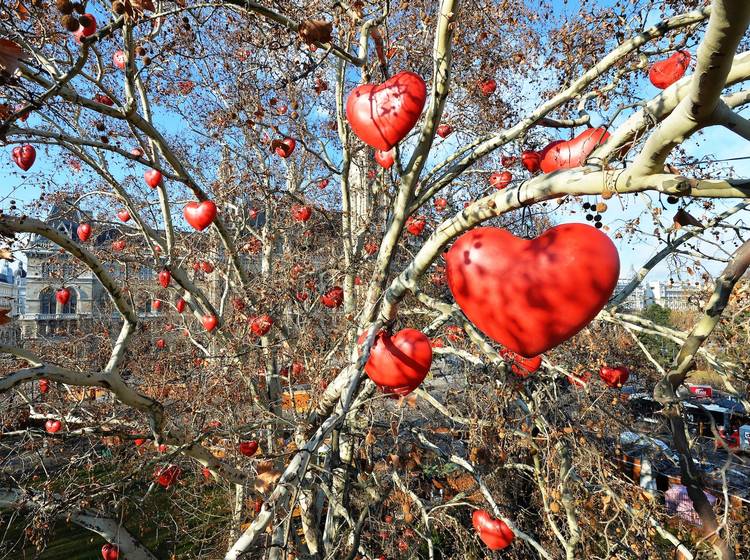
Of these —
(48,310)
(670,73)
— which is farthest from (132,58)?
(48,310)

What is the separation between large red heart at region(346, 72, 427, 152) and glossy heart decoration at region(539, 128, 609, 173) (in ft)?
2.65

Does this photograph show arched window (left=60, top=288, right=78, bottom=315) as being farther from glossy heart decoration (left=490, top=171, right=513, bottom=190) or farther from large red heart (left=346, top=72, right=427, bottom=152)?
glossy heart decoration (left=490, top=171, right=513, bottom=190)

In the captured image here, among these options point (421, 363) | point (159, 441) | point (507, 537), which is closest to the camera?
point (421, 363)

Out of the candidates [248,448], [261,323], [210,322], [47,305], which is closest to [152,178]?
[210,322]

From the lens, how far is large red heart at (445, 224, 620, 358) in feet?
4.55

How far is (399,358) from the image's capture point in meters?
2.18

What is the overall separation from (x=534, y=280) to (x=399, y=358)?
94 cm

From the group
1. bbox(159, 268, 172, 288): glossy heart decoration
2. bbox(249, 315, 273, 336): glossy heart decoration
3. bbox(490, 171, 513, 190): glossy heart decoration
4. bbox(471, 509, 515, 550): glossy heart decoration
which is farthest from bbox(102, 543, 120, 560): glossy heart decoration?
bbox(490, 171, 513, 190): glossy heart decoration

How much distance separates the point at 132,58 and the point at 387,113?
82.7 inches

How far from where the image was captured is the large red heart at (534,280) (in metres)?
1.39

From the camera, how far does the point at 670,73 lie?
285 cm

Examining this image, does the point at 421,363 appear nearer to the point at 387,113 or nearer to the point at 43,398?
the point at 387,113

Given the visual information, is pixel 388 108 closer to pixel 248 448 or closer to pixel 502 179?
pixel 502 179

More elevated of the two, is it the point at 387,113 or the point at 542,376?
the point at 387,113
